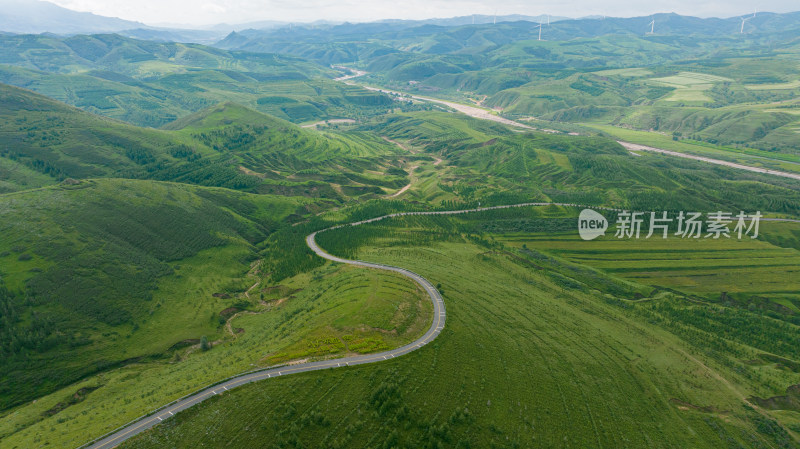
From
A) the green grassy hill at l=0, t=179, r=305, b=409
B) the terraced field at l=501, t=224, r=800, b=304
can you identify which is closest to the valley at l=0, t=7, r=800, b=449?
the green grassy hill at l=0, t=179, r=305, b=409

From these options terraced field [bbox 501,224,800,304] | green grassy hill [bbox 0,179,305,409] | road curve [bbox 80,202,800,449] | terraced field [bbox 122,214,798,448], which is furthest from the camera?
terraced field [bbox 501,224,800,304]

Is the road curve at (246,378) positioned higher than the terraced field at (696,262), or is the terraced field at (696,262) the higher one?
the road curve at (246,378)

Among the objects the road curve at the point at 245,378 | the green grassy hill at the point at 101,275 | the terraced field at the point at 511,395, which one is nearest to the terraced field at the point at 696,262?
the terraced field at the point at 511,395

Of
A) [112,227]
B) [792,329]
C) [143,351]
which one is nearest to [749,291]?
[792,329]

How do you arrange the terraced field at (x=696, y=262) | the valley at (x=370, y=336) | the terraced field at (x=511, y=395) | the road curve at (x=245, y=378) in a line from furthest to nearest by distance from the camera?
the terraced field at (x=696, y=262), the valley at (x=370, y=336), the terraced field at (x=511, y=395), the road curve at (x=245, y=378)

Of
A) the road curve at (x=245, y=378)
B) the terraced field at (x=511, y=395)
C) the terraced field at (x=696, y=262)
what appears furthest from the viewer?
the terraced field at (x=696, y=262)

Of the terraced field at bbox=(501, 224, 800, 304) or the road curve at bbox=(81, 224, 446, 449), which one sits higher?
the road curve at bbox=(81, 224, 446, 449)

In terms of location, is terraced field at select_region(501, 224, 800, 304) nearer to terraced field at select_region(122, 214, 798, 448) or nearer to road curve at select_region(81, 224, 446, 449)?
terraced field at select_region(122, 214, 798, 448)

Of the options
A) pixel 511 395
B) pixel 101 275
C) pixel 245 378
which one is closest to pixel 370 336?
pixel 245 378

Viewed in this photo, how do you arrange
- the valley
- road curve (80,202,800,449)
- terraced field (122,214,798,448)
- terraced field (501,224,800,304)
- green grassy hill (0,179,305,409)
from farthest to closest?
1. terraced field (501,224,800,304)
2. green grassy hill (0,179,305,409)
3. the valley
4. terraced field (122,214,798,448)
5. road curve (80,202,800,449)

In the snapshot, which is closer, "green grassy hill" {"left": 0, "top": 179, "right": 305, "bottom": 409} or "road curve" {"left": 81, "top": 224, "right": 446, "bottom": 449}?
"road curve" {"left": 81, "top": 224, "right": 446, "bottom": 449}

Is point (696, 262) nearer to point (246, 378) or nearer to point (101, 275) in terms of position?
point (246, 378)

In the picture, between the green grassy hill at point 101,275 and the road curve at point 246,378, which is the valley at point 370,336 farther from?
the green grassy hill at point 101,275
